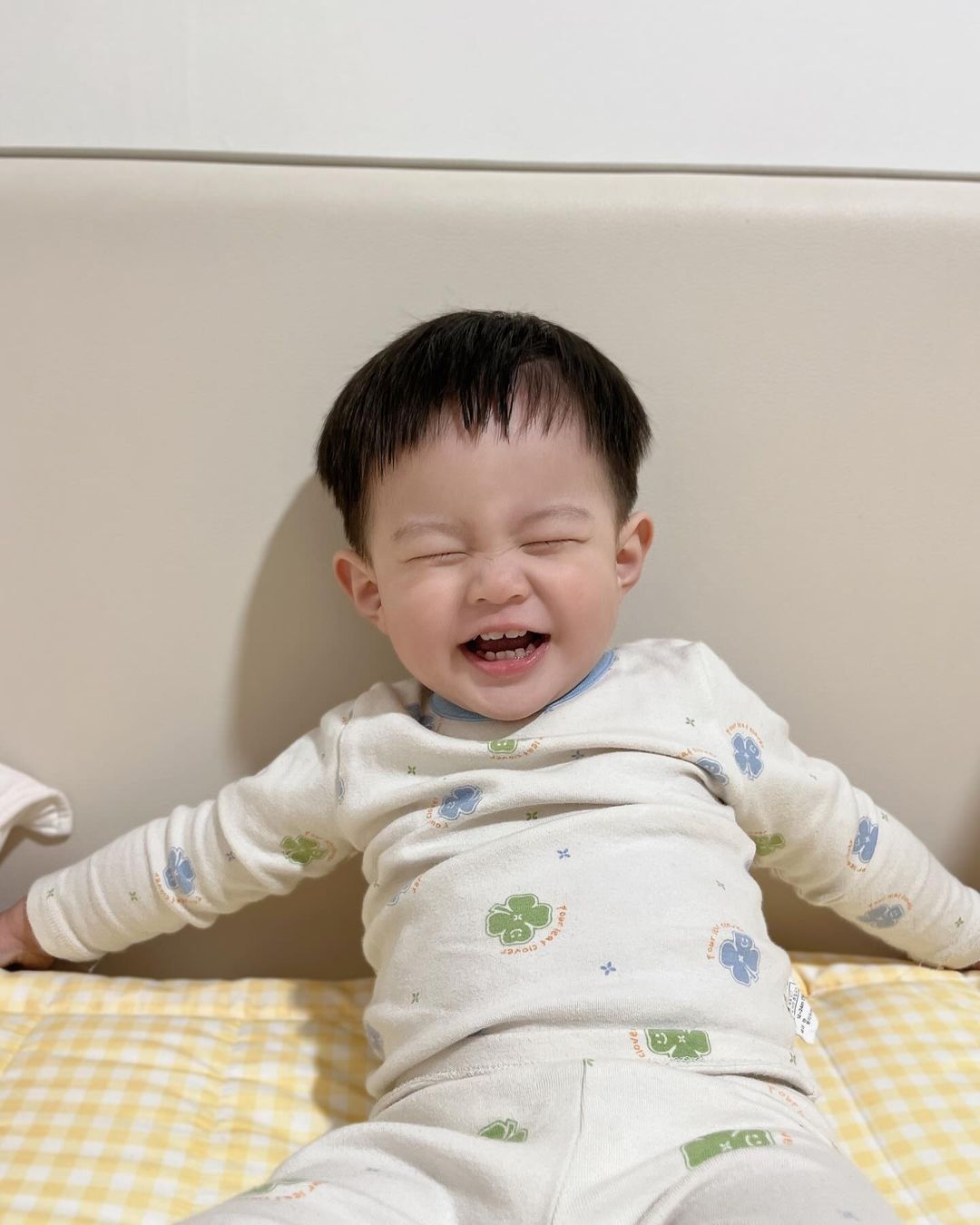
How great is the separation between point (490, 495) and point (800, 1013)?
0.48 m

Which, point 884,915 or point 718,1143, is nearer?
point 718,1143

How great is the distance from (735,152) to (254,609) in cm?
59

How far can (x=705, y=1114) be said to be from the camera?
69 cm

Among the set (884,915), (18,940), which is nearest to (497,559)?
(884,915)

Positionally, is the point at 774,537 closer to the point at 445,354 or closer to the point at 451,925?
the point at 445,354

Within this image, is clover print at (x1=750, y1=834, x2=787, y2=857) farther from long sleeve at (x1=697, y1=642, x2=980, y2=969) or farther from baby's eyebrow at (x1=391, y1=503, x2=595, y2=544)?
baby's eyebrow at (x1=391, y1=503, x2=595, y2=544)

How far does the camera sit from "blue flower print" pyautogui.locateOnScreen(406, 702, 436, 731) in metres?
0.90

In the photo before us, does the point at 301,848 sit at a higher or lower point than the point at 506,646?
lower

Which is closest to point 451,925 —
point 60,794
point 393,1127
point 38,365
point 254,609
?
point 393,1127

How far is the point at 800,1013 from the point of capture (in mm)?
853

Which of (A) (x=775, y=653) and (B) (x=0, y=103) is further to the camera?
(A) (x=775, y=653)

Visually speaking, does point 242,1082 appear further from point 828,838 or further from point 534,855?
point 828,838

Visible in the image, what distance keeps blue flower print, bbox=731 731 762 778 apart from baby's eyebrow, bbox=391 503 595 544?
0.22 metres

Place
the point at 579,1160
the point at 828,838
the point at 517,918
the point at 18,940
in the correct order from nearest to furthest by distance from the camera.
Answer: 1. the point at 579,1160
2. the point at 517,918
3. the point at 828,838
4. the point at 18,940
